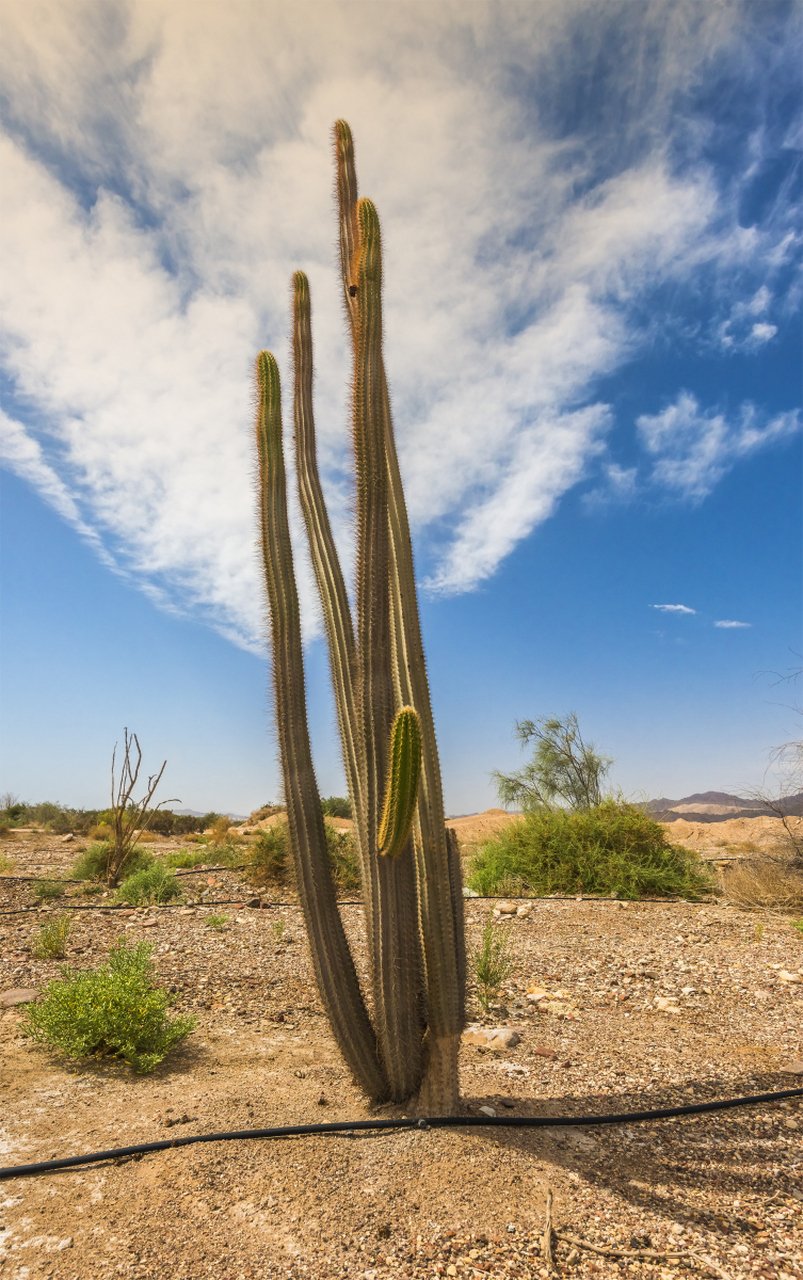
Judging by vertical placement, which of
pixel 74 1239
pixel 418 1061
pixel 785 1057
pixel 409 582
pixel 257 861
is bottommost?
pixel 785 1057

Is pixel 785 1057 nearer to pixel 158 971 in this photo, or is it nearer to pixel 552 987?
pixel 552 987

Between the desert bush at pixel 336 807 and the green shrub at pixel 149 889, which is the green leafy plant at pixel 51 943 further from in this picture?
the desert bush at pixel 336 807

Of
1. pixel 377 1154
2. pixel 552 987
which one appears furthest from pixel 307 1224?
pixel 552 987

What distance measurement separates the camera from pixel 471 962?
604 centimetres

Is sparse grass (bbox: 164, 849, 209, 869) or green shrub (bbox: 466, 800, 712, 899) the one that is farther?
sparse grass (bbox: 164, 849, 209, 869)

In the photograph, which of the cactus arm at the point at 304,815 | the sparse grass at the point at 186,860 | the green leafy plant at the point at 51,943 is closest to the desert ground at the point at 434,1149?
the green leafy plant at the point at 51,943

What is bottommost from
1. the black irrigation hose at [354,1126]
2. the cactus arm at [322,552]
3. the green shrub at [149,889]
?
the black irrigation hose at [354,1126]

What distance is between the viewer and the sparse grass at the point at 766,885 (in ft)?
27.3

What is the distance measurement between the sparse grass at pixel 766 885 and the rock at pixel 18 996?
318 inches

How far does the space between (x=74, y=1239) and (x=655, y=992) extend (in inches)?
182

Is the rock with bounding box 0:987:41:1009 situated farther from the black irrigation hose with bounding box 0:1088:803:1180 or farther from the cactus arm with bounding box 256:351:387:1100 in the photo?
the cactus arm with bounding box 256:351:387:1100

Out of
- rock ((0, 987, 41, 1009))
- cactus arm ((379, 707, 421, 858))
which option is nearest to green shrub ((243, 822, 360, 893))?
rock ((0, 987, 41, 1009))

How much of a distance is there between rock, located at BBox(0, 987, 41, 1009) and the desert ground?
13 centimetres

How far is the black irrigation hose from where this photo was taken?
2717mm
